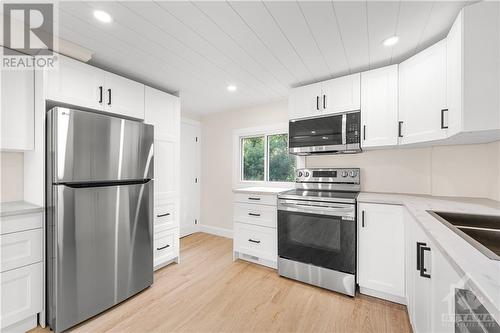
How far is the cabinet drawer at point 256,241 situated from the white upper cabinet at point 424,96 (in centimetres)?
176

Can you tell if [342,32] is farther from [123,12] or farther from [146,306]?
[146,306]

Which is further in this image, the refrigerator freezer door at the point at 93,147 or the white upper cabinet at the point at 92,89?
the white upper cabinet at the point at 92,89

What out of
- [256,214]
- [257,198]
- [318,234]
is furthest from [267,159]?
[318,234]

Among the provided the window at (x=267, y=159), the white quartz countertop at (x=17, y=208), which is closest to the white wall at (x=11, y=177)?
the white quartz countertop at (x=17, y=208)

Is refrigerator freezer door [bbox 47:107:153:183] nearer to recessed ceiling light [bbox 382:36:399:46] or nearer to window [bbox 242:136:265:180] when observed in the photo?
window [bbox 242:136:265:180]

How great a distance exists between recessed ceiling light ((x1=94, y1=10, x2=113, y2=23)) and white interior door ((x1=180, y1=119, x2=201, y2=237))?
92.5 inches

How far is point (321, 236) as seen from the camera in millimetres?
2160

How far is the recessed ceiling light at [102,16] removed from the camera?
4.62 ft

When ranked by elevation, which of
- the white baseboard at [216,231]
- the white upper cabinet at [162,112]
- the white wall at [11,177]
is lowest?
the white baseboard at [216,231]

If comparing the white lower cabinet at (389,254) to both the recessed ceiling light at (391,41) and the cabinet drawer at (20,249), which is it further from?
the cabinet drawer at (20,249)

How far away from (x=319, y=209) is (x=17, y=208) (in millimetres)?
2509

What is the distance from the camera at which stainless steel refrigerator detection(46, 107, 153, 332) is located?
1.57m

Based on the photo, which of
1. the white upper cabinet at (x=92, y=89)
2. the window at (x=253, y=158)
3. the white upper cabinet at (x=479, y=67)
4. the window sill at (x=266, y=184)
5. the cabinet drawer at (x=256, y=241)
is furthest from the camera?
the window at (x=253, y=158)

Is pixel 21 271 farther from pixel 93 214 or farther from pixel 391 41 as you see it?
pixel 391 41
